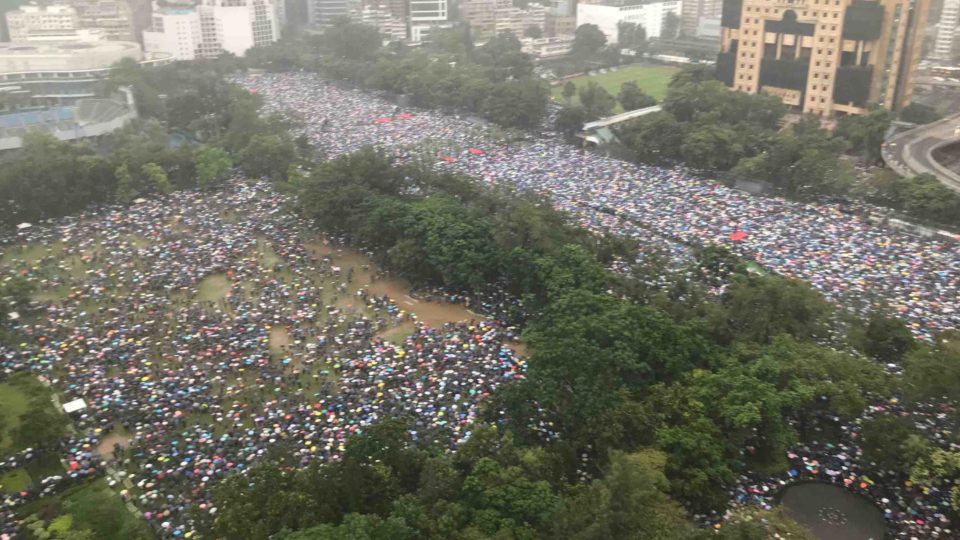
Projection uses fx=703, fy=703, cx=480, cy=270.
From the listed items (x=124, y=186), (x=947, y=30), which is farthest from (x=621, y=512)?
(x=947, y=30)

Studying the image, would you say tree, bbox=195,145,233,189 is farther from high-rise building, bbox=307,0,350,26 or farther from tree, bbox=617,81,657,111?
high-rise building, bbox=307,0,350,26

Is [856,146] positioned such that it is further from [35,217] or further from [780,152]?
[35,217]

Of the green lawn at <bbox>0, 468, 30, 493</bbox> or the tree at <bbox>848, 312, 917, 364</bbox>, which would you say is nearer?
the green lawn at <bbox>0, 468, 30, 493</bbox>

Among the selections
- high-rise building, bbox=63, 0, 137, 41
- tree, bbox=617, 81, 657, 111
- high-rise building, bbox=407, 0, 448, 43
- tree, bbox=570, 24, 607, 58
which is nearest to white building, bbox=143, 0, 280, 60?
high-rise building, bbox=63, 0, 137, 41

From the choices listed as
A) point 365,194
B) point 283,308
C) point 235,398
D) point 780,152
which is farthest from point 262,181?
point 780,152

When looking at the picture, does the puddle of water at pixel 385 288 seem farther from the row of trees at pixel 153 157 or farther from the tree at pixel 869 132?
the tree at pixel 869 132

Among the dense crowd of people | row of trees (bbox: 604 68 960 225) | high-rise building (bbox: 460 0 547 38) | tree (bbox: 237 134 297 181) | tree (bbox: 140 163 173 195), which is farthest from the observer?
high-rise building (bbox: 460 0 547 38)
